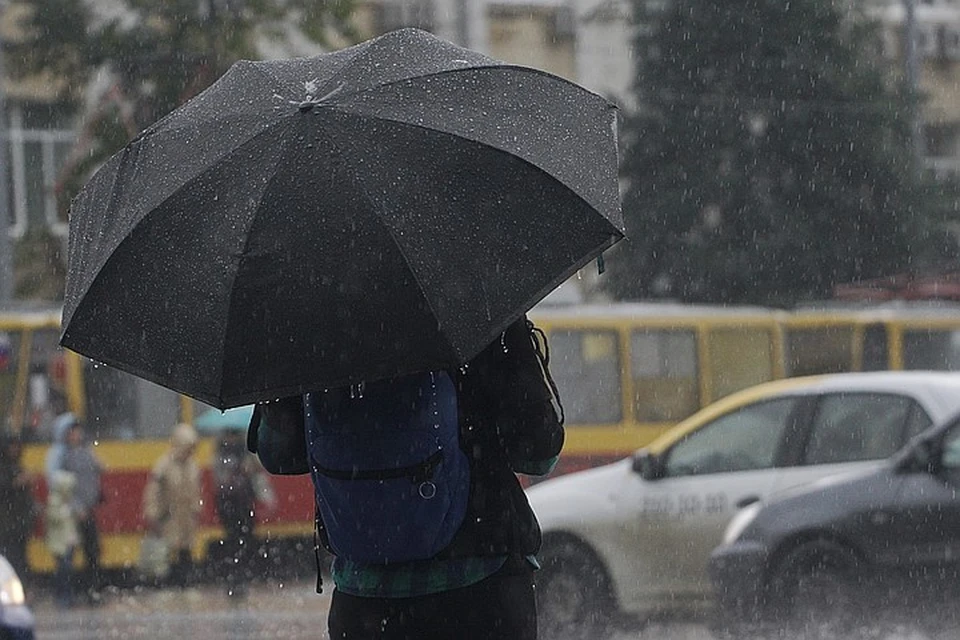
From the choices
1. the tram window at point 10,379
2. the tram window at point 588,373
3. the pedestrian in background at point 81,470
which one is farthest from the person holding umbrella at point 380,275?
the tram window at point 588,373

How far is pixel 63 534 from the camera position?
1581cm

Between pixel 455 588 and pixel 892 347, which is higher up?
pixel 455 588

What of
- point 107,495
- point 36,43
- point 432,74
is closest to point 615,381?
point 107,495

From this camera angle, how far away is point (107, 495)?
17.6 meters

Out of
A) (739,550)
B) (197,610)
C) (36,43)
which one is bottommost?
(197,610)

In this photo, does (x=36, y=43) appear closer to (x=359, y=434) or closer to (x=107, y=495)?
(x=107, y=495)

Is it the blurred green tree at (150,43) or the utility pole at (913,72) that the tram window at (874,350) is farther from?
the blurred green tree at (150,43)

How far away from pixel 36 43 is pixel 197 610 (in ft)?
26.9

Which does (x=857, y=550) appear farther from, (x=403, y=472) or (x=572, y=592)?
(x=403, y=472)

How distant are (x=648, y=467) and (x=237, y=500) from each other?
6.36 meters

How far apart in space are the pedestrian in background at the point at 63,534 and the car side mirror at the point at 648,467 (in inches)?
270

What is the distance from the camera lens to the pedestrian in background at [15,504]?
1681cm

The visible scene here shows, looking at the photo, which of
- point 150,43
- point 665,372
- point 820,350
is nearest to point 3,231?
point 150,43

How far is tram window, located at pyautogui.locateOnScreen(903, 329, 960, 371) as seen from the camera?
20125 mm
